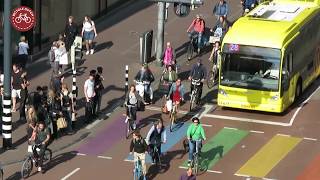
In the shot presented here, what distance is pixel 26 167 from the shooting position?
87.8 ft

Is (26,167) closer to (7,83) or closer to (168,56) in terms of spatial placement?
(7,83)

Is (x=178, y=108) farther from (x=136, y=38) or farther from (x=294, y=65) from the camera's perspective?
(x=136, y=38)

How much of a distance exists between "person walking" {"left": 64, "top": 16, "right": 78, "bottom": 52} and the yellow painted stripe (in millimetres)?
11793

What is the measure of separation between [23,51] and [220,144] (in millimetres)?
9935

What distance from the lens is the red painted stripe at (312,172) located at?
27359 millimetres

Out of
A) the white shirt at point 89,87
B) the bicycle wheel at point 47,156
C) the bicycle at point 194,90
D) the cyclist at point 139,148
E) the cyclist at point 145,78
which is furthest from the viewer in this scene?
the cyclist at point 145,78

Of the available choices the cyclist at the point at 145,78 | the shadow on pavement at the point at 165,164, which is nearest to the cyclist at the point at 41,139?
the shadow on pavement at the point at 165,164

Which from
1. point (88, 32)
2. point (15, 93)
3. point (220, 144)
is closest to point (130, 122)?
point (220, 144)

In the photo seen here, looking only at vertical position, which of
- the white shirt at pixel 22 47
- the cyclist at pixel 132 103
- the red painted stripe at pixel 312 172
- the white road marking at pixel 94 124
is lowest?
the red painted stripe at pixel 312 172

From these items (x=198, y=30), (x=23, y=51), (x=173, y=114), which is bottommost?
(x=173, y=114)

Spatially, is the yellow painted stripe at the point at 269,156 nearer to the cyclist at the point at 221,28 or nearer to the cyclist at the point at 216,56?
the cyclist at the point at 216,56

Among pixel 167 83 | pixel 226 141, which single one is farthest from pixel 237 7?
pixel 226 141

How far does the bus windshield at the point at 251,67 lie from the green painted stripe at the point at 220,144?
217 cm

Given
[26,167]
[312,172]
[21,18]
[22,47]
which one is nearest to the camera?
[26,167]
